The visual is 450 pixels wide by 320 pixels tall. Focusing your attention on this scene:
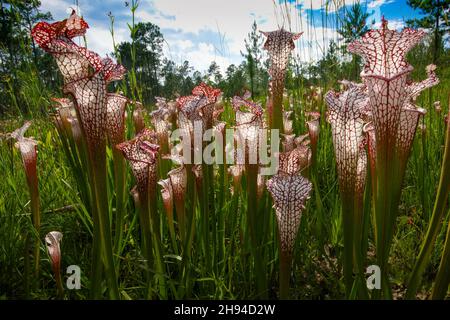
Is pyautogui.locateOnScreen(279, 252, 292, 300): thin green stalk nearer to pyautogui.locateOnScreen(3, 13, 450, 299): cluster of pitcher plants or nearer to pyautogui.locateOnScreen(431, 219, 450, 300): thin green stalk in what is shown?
pyautogui.locateOnScreen(3, 13, 450, 299): cluster of pitcher plants

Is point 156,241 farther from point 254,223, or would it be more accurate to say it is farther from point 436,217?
point 436,217

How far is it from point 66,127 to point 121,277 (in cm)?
67

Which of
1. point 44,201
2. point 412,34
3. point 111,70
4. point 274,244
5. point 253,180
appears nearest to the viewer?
point 412,34

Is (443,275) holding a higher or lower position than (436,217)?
lower

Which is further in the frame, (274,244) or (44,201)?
(44,201)

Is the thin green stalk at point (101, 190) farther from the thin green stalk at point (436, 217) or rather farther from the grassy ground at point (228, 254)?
the thin green stalk at point (436, 217)

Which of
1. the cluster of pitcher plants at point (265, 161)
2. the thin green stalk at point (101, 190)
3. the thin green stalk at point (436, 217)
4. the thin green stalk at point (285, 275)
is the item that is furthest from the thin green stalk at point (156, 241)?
the thin green stalk at point (436, 217)

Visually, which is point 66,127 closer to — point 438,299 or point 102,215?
point 102,215

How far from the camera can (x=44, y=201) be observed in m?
1.65

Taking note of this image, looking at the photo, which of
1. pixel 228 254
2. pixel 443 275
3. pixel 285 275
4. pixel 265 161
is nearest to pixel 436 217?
pixel 443 275

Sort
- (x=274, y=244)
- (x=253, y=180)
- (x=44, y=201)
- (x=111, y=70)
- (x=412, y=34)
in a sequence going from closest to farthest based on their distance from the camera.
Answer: (x=412, y=34) → (x=111, y=70) → (x=253, y=180) → (x=274, y=244) → (x=44, y=201)

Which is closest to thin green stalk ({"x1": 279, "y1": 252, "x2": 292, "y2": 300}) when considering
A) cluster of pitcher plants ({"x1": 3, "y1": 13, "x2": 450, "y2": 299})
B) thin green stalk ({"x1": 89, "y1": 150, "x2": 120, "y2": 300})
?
cluster of pitcher plants ({"x1": 3, "y1": 13, "x2": 450, "y2": 299})
